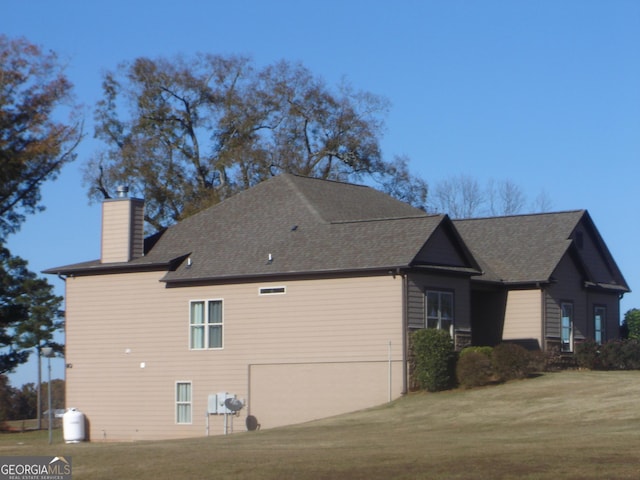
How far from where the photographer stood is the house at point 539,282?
43031 millimetres

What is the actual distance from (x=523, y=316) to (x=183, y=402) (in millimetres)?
12426

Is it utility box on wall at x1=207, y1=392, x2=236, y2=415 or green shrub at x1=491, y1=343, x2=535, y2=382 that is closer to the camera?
green shrub at x1=491, y1=343, x2=535, y2=382

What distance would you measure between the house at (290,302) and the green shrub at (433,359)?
0.44 m

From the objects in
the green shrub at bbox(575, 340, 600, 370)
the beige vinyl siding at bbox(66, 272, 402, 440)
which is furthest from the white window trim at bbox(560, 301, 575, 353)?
the beige vinyl siding at bbox(66, 272, 402, 440)

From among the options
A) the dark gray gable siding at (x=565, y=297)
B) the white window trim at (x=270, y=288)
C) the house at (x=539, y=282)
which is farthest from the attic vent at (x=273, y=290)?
the dark gray gable siding at (x=565, y=297)

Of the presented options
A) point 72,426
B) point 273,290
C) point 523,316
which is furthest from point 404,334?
point 72,426

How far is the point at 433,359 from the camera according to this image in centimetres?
3700

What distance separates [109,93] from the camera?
66438 millimetres

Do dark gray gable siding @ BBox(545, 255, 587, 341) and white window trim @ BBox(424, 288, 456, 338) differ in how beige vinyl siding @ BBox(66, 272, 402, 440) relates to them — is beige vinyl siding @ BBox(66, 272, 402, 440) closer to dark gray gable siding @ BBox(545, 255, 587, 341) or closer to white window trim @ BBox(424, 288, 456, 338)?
white window trim @ BBox(424, 288, 456, 338)

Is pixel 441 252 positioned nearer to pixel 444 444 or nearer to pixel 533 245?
pixel 533 245

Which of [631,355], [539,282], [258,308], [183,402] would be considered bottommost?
[183,402]

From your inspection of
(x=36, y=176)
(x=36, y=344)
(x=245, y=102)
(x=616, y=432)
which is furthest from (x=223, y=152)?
(x=616, y=432)

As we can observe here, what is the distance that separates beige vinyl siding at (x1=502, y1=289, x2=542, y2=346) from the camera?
42.9 meters

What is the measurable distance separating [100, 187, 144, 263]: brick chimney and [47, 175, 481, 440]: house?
0.05 metres
